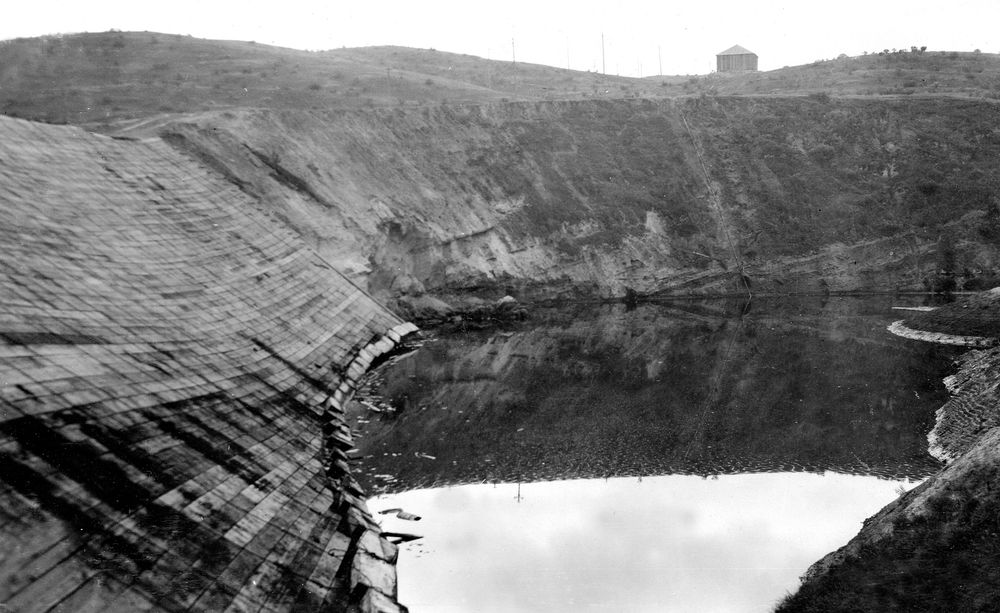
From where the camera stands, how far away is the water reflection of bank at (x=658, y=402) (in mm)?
24344

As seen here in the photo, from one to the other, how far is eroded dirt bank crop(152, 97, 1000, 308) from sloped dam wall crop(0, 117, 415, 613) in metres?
12.8

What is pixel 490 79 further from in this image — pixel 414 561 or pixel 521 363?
pixel 414 561

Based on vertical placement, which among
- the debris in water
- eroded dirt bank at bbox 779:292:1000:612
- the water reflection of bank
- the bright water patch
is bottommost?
the water reflection of bank

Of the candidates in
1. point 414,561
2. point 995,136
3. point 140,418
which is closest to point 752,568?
point 414,561

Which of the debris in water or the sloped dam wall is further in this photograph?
the debris in water

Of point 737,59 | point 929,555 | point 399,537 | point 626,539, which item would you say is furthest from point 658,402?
point 737,59

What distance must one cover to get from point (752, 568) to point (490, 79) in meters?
74.4

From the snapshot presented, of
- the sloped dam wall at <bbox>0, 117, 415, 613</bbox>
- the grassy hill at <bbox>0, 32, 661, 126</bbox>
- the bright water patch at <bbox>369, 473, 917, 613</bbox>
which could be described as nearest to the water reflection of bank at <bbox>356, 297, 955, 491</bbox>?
the bright water patch at <bbox>369, 473, 917, 613</bbox>

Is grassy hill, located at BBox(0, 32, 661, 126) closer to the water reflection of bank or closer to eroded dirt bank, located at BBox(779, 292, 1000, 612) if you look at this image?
the water reflection of bank

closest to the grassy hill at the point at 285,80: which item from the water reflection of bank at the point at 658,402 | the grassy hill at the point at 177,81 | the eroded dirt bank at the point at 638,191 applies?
Result: the grassy hill at the point at 177,81

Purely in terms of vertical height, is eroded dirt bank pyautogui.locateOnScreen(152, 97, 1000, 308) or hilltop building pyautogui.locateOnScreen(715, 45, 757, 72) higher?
hilltop building pyautogui.locateOnScreen(715, 45, 757, 72)

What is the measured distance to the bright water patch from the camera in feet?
54.6

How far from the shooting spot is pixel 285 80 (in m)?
61.9

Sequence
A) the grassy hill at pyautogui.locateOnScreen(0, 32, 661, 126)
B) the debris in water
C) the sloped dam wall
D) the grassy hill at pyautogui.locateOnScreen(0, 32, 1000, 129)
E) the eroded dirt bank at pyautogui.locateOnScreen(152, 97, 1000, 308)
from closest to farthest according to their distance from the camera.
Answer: the sloped dam wall < the debris in water < the eroded dirt bank at pyautogui.locateOnScreen(152, 97, 1000, 308) < the grassy hill at pyautogui.locateOnScreen(0, 32, 661, 126) < the grassy hill at pyautogui.locateOnScreen(0, 32, 1000, 129)
